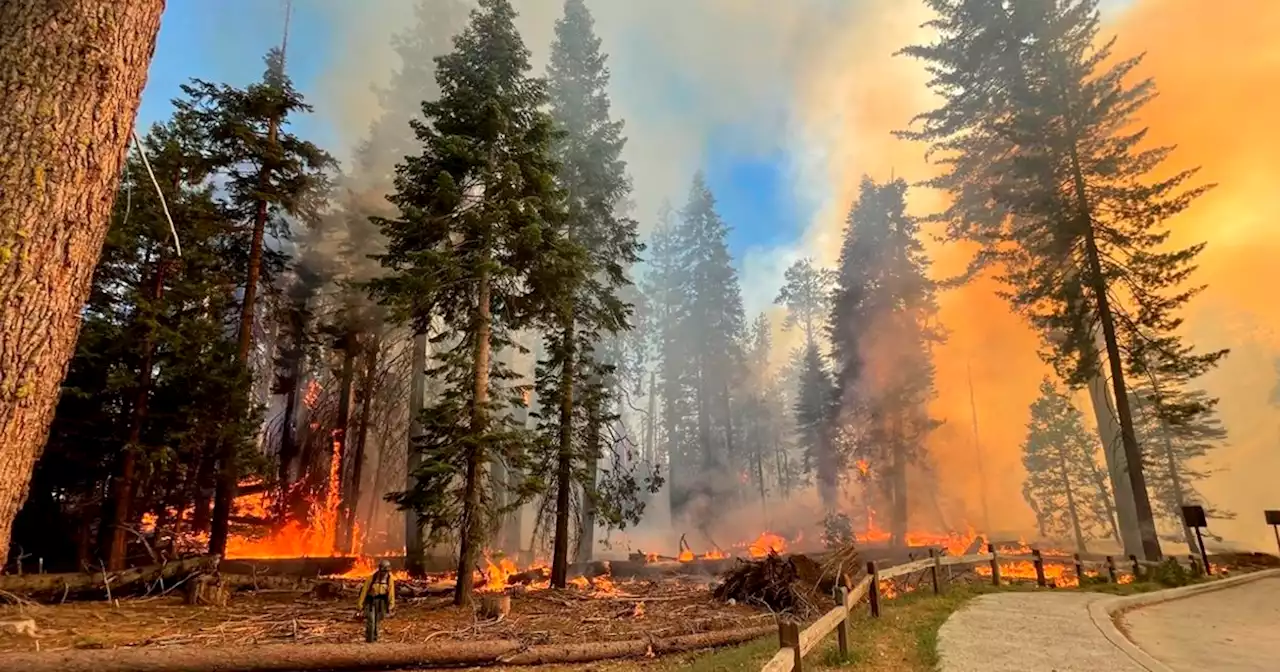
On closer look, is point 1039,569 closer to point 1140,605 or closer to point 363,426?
point 1140,605

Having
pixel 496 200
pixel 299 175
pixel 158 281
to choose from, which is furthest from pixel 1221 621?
pixel 299 175

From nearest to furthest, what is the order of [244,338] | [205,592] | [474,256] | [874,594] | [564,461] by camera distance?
[874,594]
[205,592]
[474,256]
[244,338]
[564,461]

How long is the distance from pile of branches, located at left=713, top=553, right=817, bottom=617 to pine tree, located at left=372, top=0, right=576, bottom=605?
6431 mm

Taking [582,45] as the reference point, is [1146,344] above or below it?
below

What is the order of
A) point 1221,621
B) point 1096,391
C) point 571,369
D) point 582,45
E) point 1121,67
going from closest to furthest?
point 1221,621, point 571,369, point 1121,67, point 1096,391, point 582,45

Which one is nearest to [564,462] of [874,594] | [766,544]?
[874,594]

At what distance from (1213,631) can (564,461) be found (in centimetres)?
1428

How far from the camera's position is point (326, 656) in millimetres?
7480

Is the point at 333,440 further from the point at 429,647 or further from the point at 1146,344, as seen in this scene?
the point at 1146,344

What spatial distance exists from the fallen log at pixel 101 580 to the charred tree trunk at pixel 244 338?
1.15 meters

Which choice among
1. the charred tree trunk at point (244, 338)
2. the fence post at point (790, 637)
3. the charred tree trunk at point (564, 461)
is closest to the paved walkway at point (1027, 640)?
the fence post at point (790, 637)

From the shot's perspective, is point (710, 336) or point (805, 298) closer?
point (710, 336)

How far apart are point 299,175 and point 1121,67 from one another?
29490 millimetres

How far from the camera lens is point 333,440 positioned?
23.5 m
